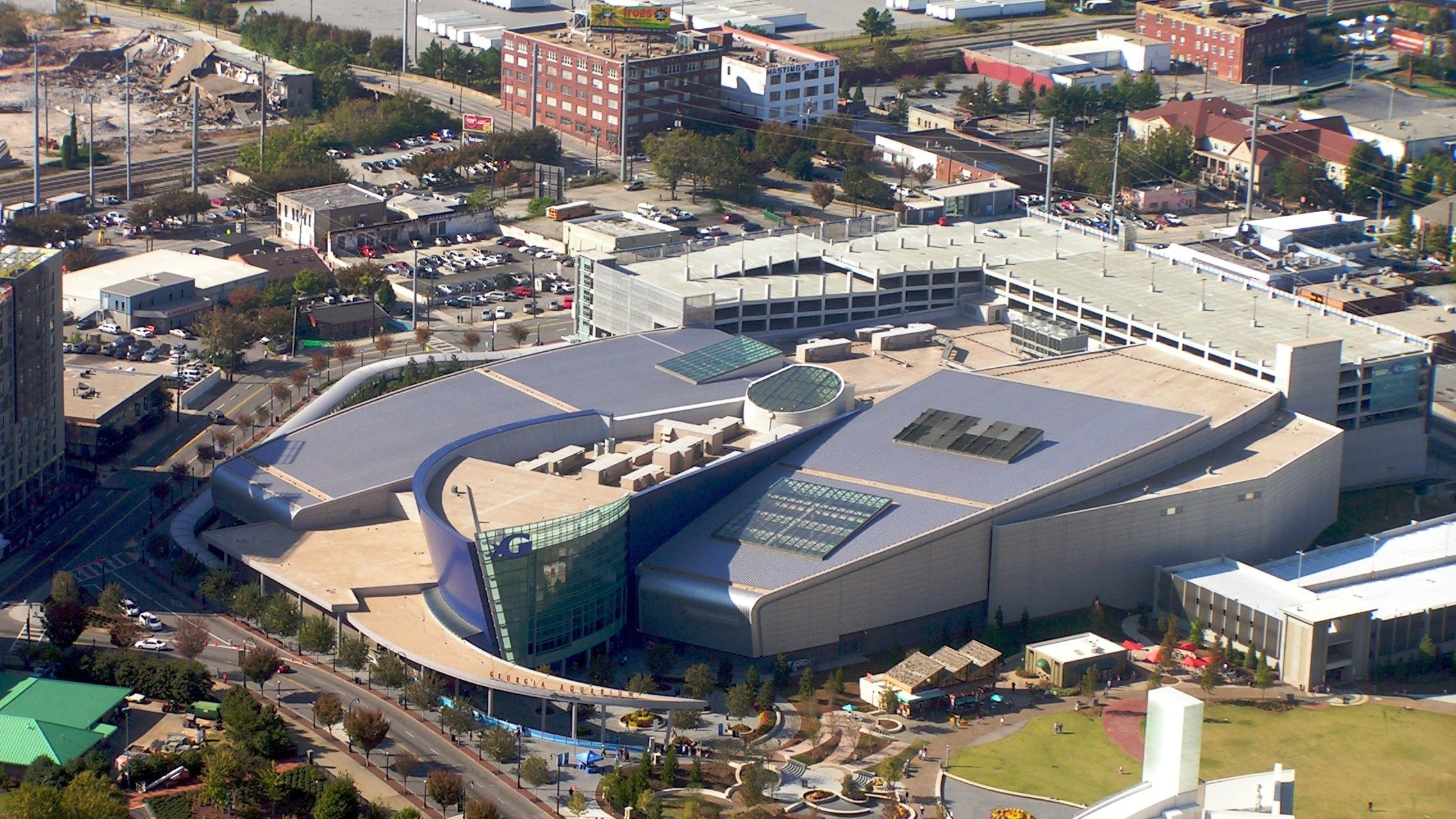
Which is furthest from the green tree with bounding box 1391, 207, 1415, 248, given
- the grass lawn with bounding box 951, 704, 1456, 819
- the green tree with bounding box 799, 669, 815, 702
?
the green tree with bounding box 799, 669, 815, 702

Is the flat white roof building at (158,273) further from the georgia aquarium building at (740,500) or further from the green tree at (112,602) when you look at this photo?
the green tree at (112,602)

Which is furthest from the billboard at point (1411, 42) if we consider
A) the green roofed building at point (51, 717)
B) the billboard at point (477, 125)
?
the green roofed building at point (51, 717)

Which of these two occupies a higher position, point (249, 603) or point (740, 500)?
point (740, 500)

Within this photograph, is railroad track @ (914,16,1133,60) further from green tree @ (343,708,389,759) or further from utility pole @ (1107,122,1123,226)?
green tree @ (343,708,389,759)

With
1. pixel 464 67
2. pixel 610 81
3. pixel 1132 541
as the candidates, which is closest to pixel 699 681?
pixel 1132 541

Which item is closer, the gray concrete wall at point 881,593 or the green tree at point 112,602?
the gray concrete wall at point 881,593

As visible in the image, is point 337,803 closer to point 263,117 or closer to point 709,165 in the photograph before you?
point 709,165

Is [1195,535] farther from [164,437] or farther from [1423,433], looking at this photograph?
[164,437]
